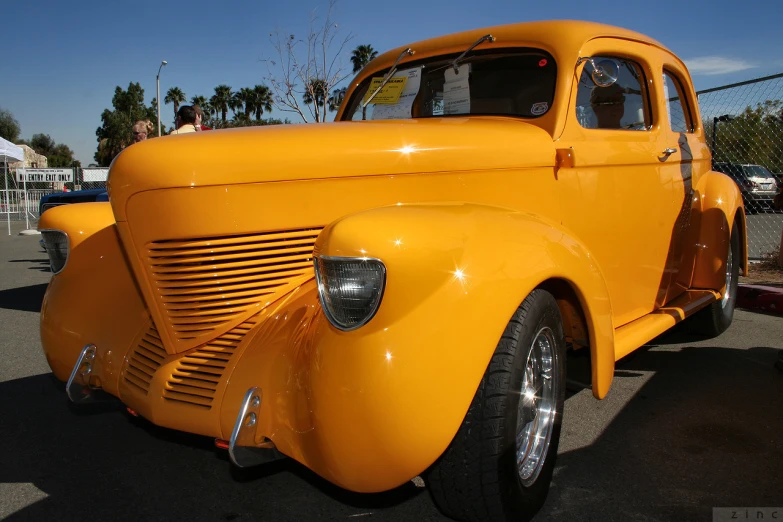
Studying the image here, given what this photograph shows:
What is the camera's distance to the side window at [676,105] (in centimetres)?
337

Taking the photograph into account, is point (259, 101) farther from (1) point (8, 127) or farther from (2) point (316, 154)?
(2) point (316, 154)

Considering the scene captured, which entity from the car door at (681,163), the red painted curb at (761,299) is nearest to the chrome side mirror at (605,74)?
the car door at (681,163)

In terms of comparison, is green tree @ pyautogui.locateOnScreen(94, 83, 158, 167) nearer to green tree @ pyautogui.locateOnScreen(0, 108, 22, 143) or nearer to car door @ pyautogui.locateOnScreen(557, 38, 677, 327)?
green tree @ pyautogui.locateOnScreen(0, 108, 22, 143)

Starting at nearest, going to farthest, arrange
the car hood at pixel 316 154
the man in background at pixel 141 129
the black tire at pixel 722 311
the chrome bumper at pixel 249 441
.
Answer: the chrome bumper at pixel 249 441
the car hood at pixel 316 154
the black tire at pixel 722 311
the man in background at pixel 141 129

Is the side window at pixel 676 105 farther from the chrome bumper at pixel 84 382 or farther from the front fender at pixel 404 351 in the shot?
the chrome bumper at pixel 84 382

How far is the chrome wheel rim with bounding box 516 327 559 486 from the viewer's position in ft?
6.94

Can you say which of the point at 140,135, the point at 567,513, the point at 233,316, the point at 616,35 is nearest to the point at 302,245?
the point at 233,316

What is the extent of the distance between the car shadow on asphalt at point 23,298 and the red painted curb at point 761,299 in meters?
6.17

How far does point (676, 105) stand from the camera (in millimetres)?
3662

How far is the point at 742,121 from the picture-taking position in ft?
24.1

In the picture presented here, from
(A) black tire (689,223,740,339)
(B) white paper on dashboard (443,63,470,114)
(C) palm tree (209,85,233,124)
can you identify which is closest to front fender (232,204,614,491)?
(B) white paper on dashboard (443,63,470,114)

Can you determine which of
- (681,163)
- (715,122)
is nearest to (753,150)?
(715,122)

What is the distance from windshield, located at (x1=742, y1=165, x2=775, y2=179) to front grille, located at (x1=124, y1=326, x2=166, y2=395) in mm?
7681

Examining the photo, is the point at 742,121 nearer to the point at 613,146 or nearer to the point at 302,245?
the point at 613,146
